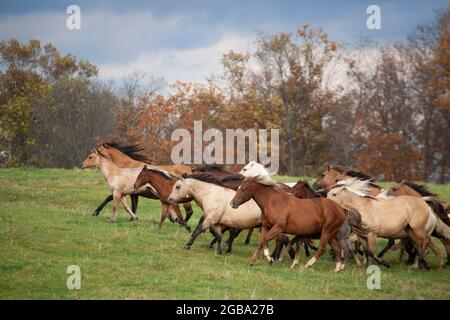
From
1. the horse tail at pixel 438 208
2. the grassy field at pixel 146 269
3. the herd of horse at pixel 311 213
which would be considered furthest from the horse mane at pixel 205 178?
the horse tail at pixel 438 208

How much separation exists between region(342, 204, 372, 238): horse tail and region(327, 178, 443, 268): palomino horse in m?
0.09

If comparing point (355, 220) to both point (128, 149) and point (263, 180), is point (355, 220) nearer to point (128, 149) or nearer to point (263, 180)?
point (263, 180)

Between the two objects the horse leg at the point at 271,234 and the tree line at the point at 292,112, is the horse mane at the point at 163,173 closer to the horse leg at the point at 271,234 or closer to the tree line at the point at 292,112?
the horse leg at the point at 271,234

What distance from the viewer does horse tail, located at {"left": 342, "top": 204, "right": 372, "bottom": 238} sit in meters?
13.2

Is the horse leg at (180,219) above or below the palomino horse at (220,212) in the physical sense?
below

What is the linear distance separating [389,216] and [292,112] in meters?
34.8

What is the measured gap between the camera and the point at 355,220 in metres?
13.2

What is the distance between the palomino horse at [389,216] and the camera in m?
Result: 13.5

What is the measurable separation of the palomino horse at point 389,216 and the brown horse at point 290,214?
2.84ft

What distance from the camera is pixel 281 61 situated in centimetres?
4956

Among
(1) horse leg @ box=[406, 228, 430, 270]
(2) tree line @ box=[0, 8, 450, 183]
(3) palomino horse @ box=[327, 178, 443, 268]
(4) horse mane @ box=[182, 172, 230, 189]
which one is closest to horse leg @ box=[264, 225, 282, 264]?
(3) palomino horse @ box=[327, 178, 443, 268]

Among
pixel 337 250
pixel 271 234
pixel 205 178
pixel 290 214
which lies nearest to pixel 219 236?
pixel 205 178
